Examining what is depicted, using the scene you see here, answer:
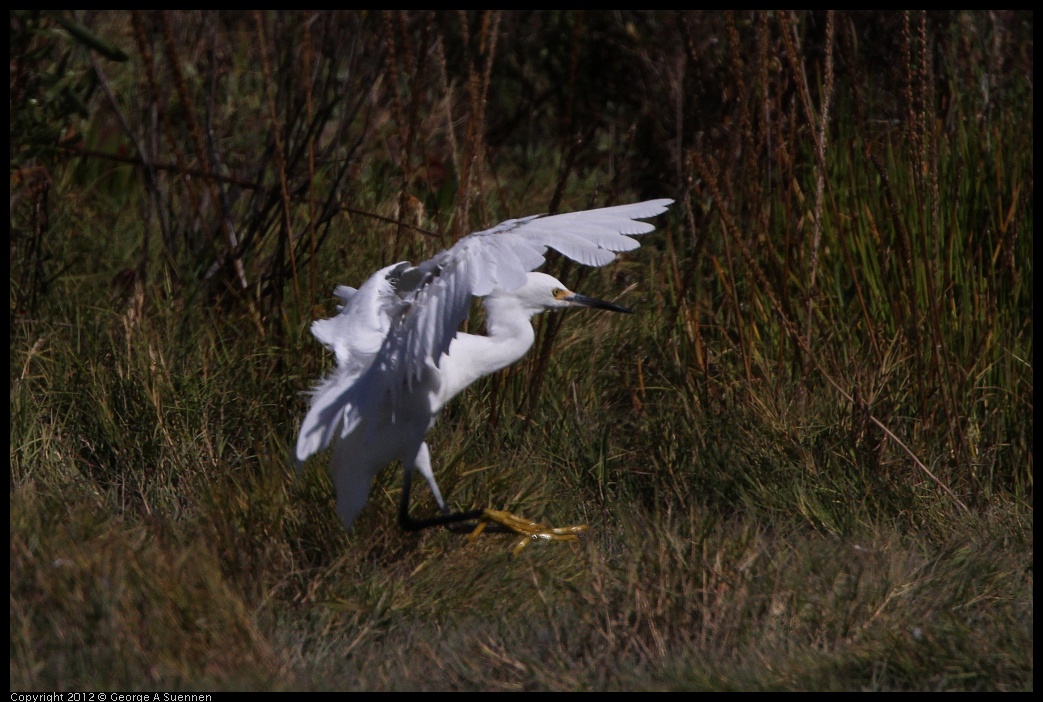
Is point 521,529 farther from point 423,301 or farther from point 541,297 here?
point 423,301

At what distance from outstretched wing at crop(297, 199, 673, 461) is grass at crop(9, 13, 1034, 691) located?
32cm

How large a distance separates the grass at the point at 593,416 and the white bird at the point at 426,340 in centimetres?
19

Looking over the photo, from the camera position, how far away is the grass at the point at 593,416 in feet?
7.79

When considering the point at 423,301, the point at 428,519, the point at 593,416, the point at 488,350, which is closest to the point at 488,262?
the point at 423,301

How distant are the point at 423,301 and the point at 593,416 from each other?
4.00ft

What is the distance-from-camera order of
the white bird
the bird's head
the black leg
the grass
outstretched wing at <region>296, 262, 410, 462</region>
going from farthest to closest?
the bird's head < the black leg < outstretched wing at <region>296, 262, 410, 462</region> < the white bird < the grass

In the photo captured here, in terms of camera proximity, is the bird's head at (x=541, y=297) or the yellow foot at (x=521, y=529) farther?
the bird's head at (x=541, y=297)

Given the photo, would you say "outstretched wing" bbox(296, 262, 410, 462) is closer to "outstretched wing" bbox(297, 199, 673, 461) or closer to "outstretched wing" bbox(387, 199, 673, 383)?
"outstretched wing" bbox(297, 199, 673, 461)

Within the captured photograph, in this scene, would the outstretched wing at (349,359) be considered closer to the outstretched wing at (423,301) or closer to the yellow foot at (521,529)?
the outstretched wing at (423,301)

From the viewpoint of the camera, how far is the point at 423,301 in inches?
103

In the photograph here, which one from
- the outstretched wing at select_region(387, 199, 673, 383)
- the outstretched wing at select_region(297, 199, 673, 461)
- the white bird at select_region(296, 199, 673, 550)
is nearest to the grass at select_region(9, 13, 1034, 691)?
the white bird at select_region(296, 199, 673, 550)

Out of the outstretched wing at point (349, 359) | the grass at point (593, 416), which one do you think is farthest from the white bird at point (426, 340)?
the grass at point (593, 416)

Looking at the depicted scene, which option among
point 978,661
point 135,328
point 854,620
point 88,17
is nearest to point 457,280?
point 854,620

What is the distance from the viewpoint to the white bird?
2.53 metres
